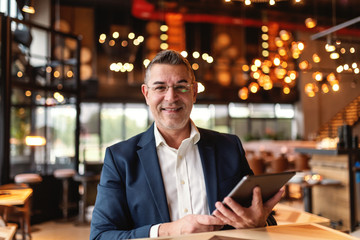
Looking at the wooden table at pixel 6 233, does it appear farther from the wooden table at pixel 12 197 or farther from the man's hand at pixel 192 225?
the man's hand at pixel 192 225

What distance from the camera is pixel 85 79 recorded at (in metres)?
12.2

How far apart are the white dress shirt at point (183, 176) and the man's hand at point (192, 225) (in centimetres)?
20

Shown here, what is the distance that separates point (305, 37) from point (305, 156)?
9.46 meters

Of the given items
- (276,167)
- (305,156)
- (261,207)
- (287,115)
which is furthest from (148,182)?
(287,115)

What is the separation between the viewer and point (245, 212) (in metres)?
1.37

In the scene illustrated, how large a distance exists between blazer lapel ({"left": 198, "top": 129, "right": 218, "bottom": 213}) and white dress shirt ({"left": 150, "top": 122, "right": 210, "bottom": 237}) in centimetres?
4

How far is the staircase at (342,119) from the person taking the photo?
14.8 metres

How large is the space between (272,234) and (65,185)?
19.3ft

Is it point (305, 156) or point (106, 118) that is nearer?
point (305, 156)

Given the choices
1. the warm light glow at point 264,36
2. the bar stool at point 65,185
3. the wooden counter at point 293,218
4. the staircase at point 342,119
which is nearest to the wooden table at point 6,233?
the wooden counter at point 293,218

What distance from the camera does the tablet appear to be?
4.03 ft

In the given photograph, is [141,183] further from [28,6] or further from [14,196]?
[28,6]

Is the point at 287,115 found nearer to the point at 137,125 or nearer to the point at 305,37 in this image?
the point at 305,37

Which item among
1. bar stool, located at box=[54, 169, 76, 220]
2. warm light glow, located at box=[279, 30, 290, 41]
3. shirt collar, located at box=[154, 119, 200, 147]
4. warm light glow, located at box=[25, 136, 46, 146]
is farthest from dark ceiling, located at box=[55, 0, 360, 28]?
shirt collar, located at box=[154, 119, 200, 147]
